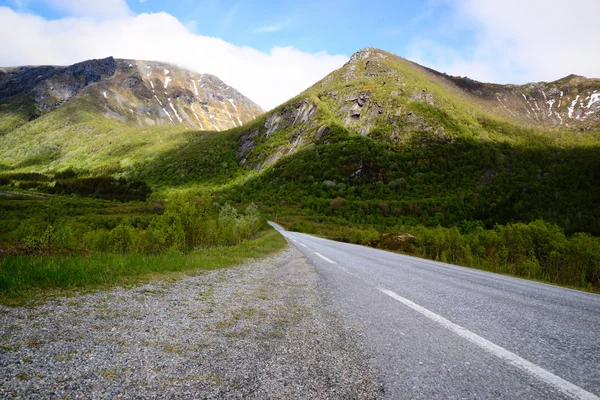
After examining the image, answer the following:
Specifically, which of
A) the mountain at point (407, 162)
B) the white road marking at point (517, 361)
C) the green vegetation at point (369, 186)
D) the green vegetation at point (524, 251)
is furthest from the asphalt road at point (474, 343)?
the mountain at point (407, 162)

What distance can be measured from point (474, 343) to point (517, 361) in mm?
521

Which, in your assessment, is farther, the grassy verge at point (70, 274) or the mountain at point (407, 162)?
the mountain at point (407, 162)

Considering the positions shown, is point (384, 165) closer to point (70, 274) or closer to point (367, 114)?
point (367, 114)

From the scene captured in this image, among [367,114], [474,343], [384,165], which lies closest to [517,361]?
[474,343]

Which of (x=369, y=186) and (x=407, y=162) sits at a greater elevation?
(x=407, y=162)

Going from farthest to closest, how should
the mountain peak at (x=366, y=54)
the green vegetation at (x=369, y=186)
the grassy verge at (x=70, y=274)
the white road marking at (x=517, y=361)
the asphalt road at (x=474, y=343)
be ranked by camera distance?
the mountain peak at (x=366, y=54)
the green vegetation at (x=369, y=186)
the grassy verge at (x=70, y=274)
the asphalt road at (x=474, y=343)
the white road marking at (x=517, y=361)

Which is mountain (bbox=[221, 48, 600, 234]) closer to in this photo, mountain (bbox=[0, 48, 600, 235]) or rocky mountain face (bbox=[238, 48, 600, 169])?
mountain (bbox=[0, 48, 600, 235])

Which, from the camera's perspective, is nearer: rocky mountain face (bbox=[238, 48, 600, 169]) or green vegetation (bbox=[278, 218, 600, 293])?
green vegetation (bbox=[278, 218, 600, 293])

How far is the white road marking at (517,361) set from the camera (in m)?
2.20

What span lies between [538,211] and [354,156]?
183 feet

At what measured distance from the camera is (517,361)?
9.20 ft

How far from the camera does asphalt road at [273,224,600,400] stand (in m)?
2.35

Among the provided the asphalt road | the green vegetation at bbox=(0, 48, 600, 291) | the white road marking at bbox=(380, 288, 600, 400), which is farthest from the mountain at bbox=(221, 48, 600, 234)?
the white road marking at bbox=(380, 288, 600, 400)

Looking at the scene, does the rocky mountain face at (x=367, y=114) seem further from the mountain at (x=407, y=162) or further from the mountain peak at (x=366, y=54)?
the mountain peak at (x=366, y=54)
